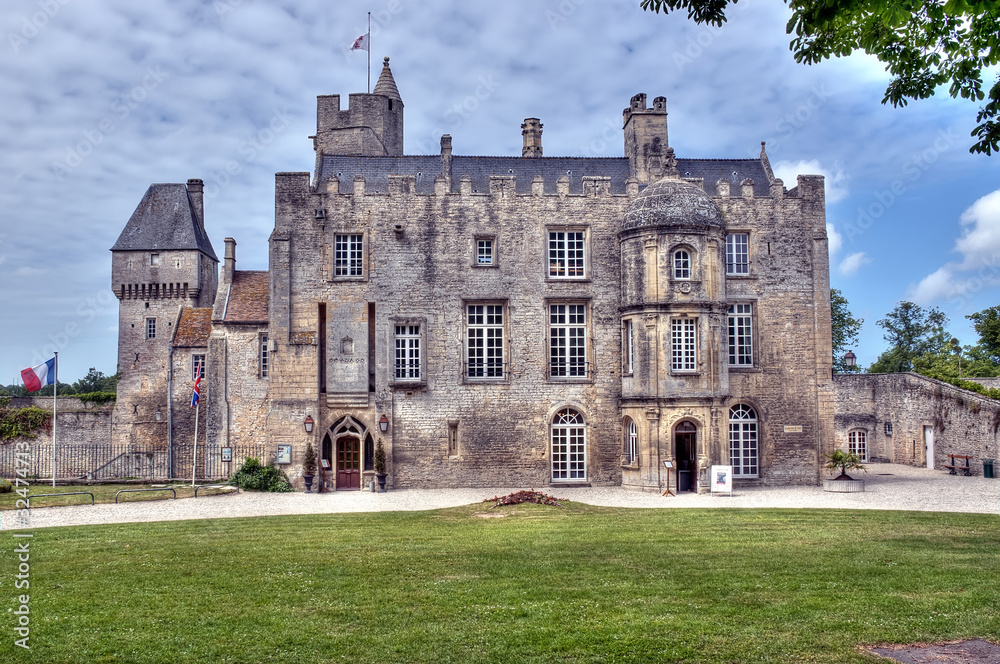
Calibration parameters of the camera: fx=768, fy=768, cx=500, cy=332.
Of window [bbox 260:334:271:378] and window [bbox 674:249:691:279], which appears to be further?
window [bbox 260:334:271:378]

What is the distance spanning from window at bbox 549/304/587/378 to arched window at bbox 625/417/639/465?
2.42m

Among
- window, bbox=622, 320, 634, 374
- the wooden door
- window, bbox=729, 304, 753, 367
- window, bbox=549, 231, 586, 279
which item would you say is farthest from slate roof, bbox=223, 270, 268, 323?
window, bbox=729, 304, 753, 367

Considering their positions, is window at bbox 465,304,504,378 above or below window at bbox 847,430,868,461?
above

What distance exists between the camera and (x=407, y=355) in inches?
1107

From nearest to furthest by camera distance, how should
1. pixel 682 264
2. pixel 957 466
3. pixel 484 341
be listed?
pixel 682 264 < pixel 484 341 < pixel 957 466

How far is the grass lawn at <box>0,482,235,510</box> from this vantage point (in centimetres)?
2284

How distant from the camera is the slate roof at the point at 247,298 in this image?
35312mm

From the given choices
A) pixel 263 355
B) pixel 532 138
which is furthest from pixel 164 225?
pixel 532 138

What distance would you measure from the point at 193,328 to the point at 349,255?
16.6 metres

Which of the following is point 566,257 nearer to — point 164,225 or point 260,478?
point 260,478

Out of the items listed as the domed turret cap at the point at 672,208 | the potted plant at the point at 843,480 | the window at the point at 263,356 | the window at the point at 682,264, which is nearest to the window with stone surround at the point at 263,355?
the window at the point at 263,356

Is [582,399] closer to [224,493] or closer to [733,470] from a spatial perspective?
[733,470]

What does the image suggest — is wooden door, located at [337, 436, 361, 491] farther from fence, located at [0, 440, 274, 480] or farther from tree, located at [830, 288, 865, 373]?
tree, located at [830, 288, 865, 373]

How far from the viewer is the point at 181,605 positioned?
34.1 ft
